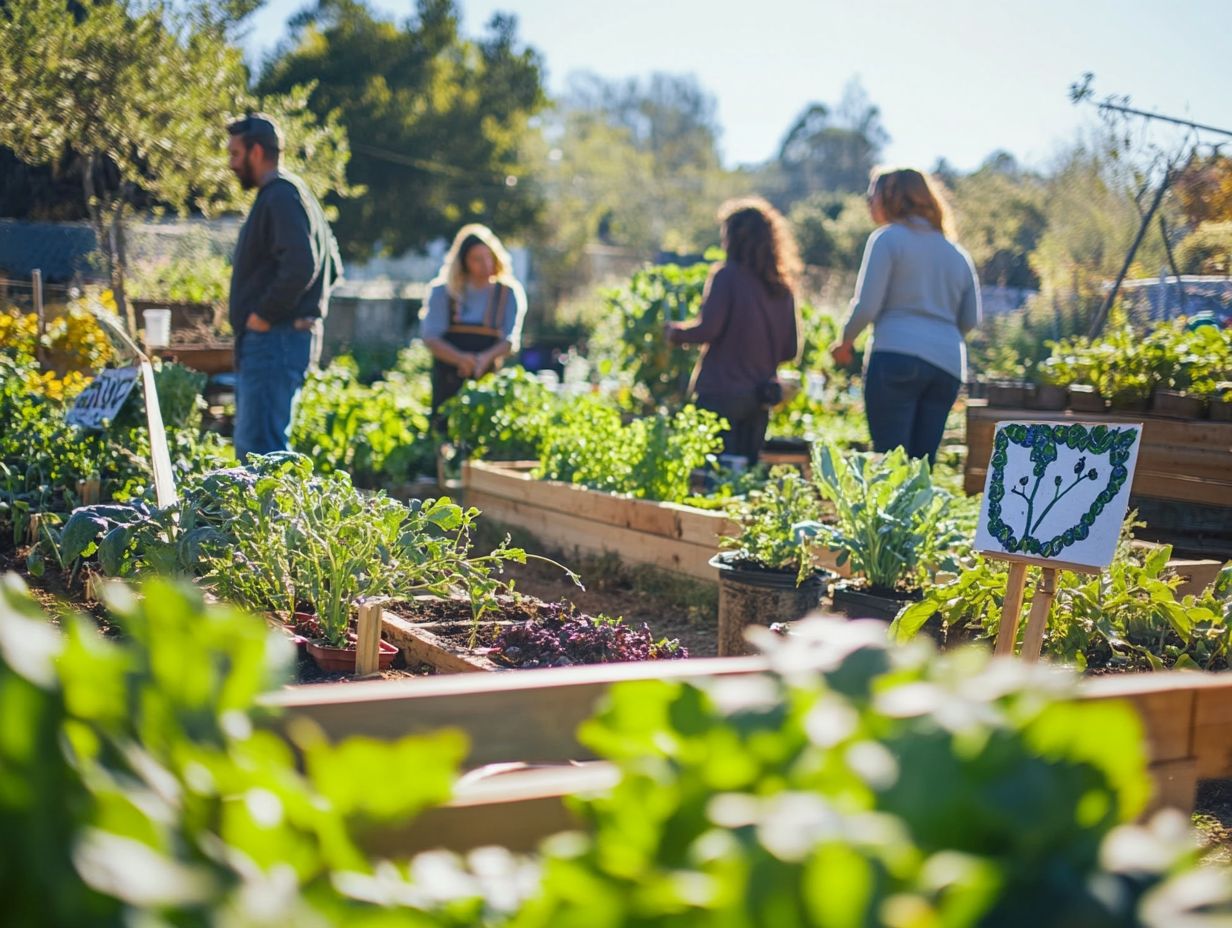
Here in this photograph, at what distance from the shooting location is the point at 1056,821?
2.23 feet

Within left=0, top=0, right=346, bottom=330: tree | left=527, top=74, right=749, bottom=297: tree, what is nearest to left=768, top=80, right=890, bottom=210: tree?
left=527, top=74, right=749, bottom=297: tree

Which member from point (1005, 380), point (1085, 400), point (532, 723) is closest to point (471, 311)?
point (1085, 400)

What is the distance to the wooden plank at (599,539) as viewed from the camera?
539 cm

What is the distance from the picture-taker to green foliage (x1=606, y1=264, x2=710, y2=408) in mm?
9875

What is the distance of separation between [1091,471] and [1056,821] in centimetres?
257

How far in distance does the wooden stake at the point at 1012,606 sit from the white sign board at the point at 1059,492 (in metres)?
0.07

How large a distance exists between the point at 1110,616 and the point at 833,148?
274 feet

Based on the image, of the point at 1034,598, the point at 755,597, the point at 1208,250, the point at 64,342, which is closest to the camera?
the point at 1034,598

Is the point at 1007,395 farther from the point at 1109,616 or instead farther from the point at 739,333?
the point at 1109,616

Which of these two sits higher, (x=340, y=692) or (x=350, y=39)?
(x=350, y=39)

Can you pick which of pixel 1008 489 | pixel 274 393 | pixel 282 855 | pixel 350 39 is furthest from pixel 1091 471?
pixel 350 39

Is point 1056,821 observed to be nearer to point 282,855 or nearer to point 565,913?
point 565,913

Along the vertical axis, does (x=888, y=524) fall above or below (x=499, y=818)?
below

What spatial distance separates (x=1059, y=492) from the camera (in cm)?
312
